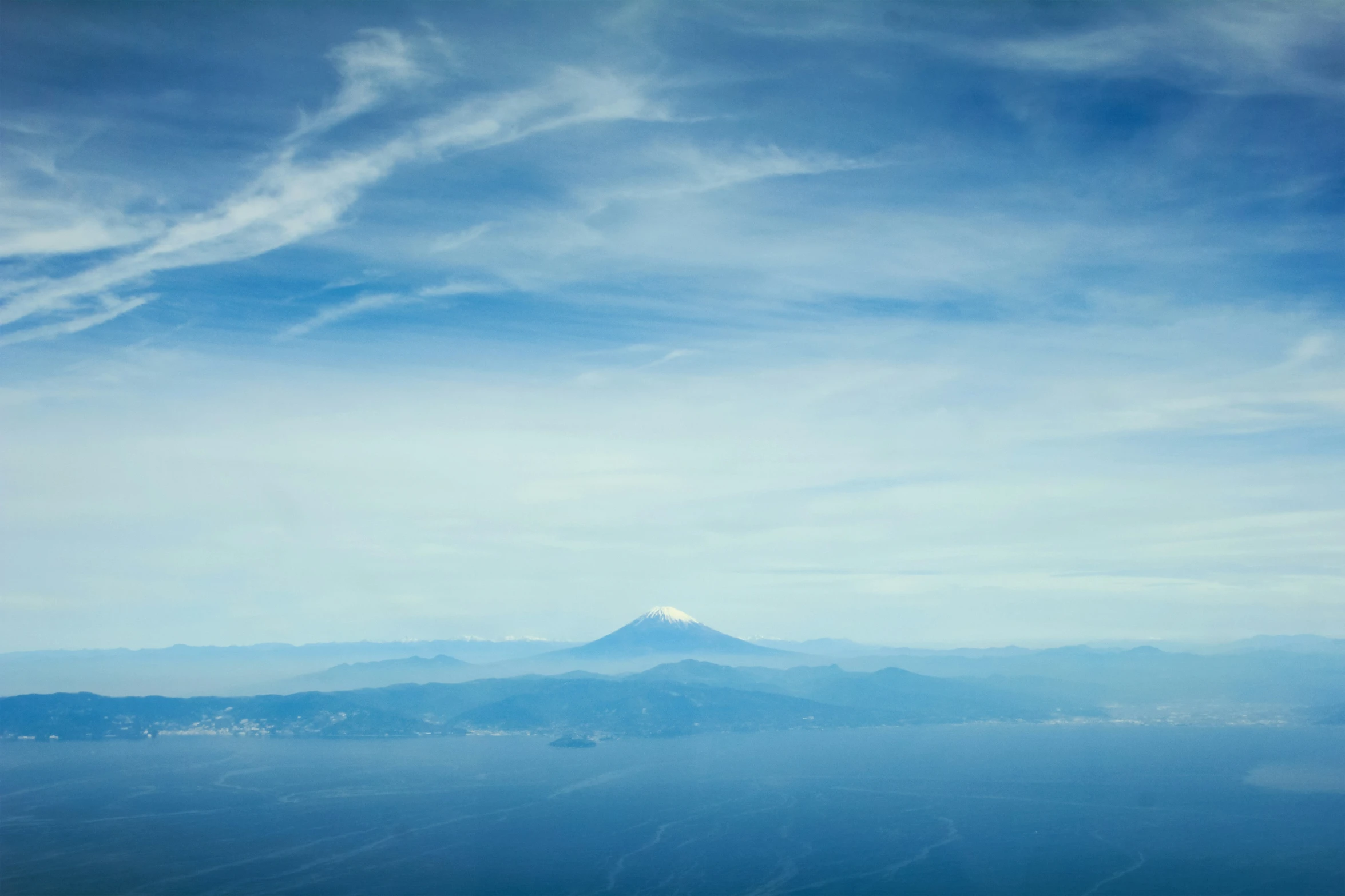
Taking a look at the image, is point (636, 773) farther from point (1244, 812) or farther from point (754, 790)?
point (1244, 812)

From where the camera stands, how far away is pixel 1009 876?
96.0 meters

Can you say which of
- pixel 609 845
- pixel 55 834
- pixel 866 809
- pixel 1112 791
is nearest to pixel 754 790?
pixel 866 809

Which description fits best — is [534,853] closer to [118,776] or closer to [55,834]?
[55,834]

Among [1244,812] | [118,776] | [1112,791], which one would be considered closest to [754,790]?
[1112,791]

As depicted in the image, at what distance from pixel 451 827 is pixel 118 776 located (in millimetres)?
91378

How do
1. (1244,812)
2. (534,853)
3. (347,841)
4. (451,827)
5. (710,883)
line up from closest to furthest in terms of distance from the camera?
1. (710,883)
2. (534,853)
3. (347,841)
4. (451,827)
5. (1244,812)

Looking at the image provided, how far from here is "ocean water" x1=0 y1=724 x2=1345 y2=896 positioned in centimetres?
9500

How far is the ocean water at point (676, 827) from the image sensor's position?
9500 centimetres

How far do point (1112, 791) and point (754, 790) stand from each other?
193 feet

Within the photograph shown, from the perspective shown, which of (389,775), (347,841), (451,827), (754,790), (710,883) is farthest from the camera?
(389,775)

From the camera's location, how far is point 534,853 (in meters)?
106

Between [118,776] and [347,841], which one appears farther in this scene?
[118,776]

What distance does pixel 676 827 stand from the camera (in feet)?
409

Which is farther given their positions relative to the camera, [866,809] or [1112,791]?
[1112,791]
